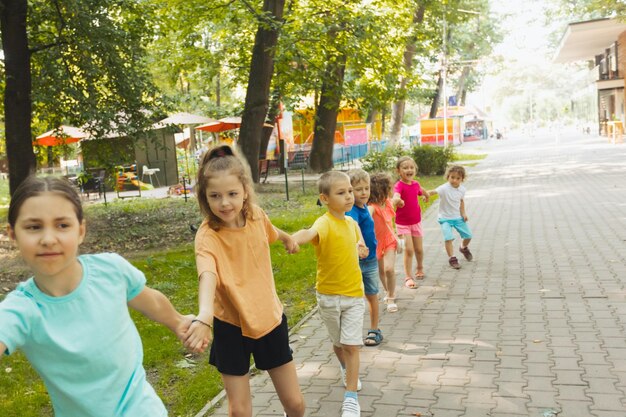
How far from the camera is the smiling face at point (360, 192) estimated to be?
5.47 m

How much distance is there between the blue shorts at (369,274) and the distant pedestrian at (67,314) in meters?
3.20

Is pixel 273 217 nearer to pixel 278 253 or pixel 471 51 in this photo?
pixel 278 253

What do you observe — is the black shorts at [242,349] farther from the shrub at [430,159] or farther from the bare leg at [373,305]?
the shrub at [430,159]

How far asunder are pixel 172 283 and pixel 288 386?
5694 millimetres

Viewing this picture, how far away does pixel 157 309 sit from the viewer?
272cm

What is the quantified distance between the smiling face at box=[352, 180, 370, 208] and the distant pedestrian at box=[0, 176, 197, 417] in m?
3.09

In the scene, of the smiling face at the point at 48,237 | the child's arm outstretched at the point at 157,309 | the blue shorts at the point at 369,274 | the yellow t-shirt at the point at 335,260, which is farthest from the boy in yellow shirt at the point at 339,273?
the smiling face at the point at 48,237

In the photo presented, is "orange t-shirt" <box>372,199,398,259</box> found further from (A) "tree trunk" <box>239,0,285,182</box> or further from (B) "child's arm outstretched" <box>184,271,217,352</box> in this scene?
(A) "tree trunk" <box>239,0,285,182</box>

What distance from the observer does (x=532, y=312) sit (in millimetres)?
7047

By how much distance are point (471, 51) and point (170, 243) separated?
5033 cm

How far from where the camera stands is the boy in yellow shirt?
4.67 meters

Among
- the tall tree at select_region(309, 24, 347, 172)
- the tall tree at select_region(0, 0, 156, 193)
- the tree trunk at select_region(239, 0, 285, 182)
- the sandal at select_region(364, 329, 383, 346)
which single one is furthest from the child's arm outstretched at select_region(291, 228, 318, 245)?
the tall tree at select_region(309, 24, 347, 172)

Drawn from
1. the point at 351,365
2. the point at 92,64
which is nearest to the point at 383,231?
the point at 351,365

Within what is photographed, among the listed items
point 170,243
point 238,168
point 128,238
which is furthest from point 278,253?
point 238,168
